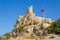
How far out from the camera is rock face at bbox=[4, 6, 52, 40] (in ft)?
170

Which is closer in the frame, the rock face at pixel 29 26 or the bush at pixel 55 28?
the bush at pixel 55 28

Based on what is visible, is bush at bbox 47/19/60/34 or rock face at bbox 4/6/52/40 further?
rock face at bbox 4/6/52/40

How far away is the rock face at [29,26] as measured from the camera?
2035 inches

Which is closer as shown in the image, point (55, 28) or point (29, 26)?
point (55, 28)

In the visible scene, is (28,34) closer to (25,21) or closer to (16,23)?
(25,21)

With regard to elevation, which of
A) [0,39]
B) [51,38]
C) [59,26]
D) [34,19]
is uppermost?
[34,19]

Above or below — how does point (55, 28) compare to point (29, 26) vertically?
below

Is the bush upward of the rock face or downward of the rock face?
downward

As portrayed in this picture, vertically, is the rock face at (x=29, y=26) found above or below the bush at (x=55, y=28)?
above

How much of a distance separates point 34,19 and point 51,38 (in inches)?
1032

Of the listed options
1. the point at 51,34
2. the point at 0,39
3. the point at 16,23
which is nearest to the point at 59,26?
the point at 51,34

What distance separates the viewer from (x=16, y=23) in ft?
253

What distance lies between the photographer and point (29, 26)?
198 feet

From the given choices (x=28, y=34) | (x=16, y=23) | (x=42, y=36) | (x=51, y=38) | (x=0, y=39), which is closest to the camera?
(x=51, y=38)
